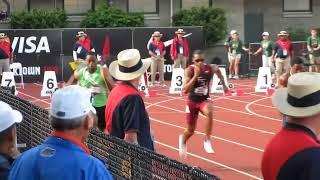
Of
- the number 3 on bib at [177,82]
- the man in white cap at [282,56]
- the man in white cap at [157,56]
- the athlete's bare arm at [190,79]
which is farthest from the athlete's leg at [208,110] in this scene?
the man in white cap at [157,56]

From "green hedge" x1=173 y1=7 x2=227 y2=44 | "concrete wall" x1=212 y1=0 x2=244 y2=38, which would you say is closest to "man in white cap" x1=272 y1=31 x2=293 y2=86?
"green hedge" x1=173 y1=7 x2=227 y2=44

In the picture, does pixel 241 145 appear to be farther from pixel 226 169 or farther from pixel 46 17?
pixel 46 17

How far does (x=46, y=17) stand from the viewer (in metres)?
35.5

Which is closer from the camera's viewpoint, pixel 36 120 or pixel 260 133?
pixel 36 120

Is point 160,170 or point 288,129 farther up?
point 288,129

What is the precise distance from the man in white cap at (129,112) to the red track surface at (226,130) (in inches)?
154

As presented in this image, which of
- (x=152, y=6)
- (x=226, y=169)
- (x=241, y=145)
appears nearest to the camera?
(x=226, y=169)

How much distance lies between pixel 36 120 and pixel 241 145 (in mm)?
5315

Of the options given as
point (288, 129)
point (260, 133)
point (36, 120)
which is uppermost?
point (288, 129)

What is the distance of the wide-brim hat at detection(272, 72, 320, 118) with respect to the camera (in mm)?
4383

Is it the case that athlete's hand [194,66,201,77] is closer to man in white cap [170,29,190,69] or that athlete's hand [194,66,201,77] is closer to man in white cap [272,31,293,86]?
man in white cap [272,31,293,86]

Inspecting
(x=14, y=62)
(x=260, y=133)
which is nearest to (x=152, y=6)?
(x=14, y=62)

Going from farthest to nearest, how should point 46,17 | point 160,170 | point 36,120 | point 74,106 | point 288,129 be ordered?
point 46,17
point 36,120
point 160,170
point 288,129
point 74,106

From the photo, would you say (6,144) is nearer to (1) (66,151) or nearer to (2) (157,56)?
(1) (66,151)
